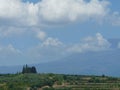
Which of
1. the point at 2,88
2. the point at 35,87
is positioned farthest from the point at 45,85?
the point at 2,88

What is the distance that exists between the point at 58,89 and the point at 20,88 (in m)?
15.5

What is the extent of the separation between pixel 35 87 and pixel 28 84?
5.60 meters

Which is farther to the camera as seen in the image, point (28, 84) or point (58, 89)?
point (28, 84)

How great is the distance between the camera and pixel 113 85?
191 m

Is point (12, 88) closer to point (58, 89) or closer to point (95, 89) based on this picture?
point (58, 89)

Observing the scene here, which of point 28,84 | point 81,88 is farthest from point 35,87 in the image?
point 81,88

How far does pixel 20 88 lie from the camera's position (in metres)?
184

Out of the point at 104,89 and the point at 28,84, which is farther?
the point at 28,84

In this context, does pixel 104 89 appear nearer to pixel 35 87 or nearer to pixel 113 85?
pixel 113 85

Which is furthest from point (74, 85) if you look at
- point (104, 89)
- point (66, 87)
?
point (104, 89)

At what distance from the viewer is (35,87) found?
19175cm

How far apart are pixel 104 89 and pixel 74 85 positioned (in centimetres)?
2276

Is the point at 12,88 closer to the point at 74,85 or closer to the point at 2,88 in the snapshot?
the point at 2,88

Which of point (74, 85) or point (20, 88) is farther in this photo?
point (74, 85)
